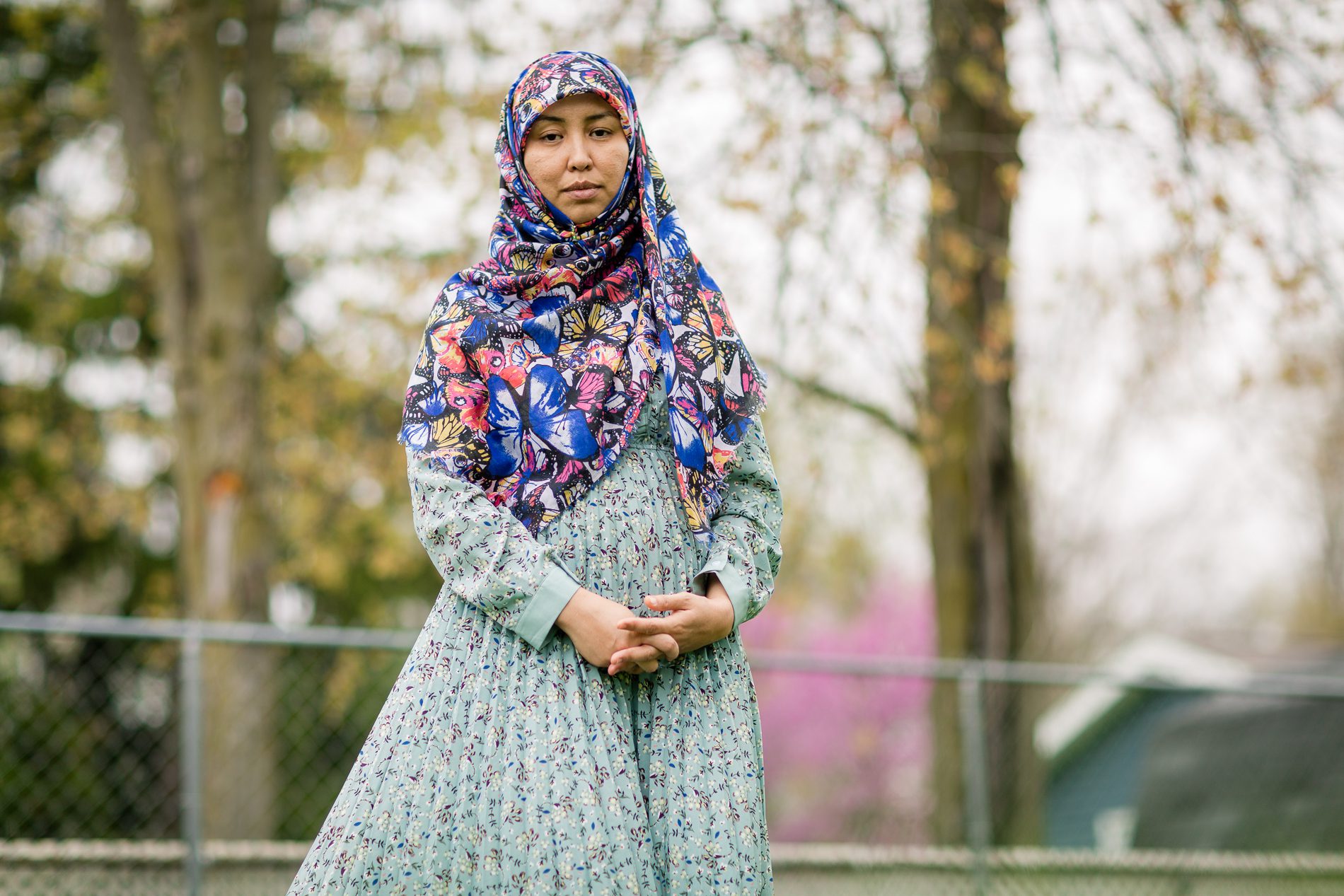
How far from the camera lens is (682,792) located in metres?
1.97

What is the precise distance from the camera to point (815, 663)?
4914 mm

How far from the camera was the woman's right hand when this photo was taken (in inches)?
77.2

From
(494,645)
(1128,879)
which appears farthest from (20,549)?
(494,645)

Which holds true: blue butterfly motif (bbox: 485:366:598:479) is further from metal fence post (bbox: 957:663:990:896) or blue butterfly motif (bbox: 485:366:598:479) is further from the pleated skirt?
metal fence post (bbox: 957:663:990:896)

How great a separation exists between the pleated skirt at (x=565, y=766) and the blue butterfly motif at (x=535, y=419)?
10 cm

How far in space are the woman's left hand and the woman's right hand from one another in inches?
0.5

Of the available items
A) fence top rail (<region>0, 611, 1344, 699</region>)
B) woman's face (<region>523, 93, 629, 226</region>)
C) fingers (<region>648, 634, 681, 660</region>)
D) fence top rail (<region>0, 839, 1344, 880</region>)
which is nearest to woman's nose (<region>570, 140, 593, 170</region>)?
woman's face (<region>523, 93, 629, 226</region>)

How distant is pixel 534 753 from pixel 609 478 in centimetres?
48

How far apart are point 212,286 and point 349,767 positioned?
290cm

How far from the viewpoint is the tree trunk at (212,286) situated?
702cm

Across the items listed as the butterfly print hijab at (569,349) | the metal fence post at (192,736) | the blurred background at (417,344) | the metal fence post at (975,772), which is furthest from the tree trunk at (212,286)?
the butterfly print hijab at (569,349)

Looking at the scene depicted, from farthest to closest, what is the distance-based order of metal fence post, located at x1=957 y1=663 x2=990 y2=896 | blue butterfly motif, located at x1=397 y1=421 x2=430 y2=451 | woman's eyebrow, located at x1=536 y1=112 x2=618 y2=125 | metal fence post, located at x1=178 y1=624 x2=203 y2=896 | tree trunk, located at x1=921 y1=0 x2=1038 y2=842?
tree trunk, located at x1=921 y1=0 x2=1038 y2=842 → metal fence post, located at x1=957 y1=663 x2=990 y2=896 → metal fence post, located at x1=178 y1=624 x2=203 y2=896 → woman's eyebrow, located at x1=536 y1=112 x2=618 y2=125 → blue butterfly motif, located at x1=397 y1=421 x2=430 y2=451

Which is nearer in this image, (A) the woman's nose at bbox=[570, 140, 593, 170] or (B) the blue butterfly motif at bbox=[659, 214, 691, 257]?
(A) the woman's nose at bbox=[570, 140, 593, 170]

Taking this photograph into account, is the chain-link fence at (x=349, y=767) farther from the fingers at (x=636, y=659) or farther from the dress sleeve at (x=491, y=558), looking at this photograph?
the fingers at (x=636, y=659)
